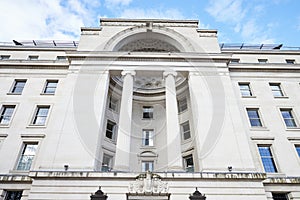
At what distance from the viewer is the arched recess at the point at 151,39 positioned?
26919 mm

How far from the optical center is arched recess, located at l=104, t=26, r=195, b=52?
88.3 ft

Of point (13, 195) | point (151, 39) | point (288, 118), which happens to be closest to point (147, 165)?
point (13, 195)

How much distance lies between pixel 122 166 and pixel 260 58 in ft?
79.6

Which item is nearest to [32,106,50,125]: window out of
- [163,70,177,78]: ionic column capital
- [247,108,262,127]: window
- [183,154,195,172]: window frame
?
[163,70,177,78]: ionic column capital

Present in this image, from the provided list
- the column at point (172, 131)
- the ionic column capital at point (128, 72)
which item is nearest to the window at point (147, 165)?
the column at point (172, 131)

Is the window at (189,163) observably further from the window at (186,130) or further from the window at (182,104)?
the window at (182,104)

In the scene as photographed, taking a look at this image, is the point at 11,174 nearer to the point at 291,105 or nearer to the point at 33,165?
the point at 33,165

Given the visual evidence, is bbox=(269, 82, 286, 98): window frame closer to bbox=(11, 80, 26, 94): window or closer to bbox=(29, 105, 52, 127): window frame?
bbox=(29, 105, 52, 127): window frame

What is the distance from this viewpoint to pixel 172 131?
62.0ft

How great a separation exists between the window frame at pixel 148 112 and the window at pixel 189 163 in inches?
282

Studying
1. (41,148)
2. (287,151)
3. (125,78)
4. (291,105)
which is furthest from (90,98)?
(291,105)

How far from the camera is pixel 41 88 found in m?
24.6

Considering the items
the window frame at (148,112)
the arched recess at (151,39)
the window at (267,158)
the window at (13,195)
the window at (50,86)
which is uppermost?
the arched recess at (151,39)

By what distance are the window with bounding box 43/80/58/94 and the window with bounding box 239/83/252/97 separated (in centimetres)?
2108
